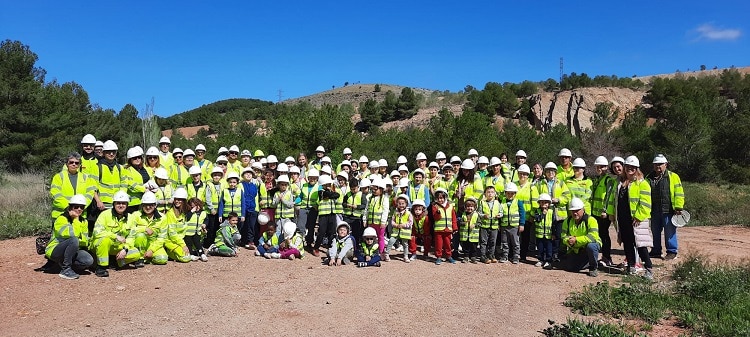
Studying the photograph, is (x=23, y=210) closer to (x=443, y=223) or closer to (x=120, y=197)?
(x=120, y=197)

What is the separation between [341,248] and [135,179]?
351cm

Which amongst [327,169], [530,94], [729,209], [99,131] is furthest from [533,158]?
[530,94]

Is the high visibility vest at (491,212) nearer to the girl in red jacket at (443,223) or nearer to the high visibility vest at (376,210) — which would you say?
the girl in red jacket at (443,223)

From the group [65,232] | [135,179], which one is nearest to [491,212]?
[135,179]

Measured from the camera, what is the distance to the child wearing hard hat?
29.2ft

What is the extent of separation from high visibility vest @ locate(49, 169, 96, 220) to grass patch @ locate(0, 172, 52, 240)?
442 cm

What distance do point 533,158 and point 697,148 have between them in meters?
7.30

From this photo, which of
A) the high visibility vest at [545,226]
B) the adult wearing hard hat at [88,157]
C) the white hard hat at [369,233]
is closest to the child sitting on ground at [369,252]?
the white hard hat at [369,233]

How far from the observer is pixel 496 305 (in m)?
6.37

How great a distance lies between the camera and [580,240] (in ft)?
26.8

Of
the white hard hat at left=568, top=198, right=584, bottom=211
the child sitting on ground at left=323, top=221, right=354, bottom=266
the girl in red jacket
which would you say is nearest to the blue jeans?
the white hard hat at left=568, top=198, right=584, bottom=211

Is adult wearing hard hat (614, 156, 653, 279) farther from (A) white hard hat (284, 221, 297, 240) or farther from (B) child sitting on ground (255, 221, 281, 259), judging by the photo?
(B) child sitting on ground (255, 221, 281, 259)

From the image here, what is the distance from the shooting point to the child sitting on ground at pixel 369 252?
27.6 feet

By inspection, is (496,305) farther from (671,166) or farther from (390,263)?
(671,166)
